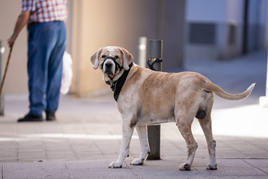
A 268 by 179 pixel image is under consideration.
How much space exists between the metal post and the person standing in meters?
3.01

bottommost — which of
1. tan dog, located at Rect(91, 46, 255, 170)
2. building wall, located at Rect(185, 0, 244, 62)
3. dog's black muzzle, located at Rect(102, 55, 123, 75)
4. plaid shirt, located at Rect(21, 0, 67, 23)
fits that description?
building wall, located at Rect(185, 0, 244, 62)

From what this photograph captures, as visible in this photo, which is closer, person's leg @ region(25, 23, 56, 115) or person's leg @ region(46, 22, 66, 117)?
person's leg @ region(25, 23, 56, 115)

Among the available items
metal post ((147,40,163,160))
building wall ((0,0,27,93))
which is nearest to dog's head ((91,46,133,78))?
metal post ((147,40,163,160))

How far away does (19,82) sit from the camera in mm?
12180

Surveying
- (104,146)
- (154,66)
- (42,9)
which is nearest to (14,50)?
(42,9)

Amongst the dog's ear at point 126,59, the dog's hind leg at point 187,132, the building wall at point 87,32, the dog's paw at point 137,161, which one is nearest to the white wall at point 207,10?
the building wall at point 87,32

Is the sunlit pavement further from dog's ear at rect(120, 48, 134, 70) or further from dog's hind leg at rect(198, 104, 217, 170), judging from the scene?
dog's ear at rect(120, 48, 134, 70)

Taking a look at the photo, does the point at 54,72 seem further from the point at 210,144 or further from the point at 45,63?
the point at 210,144

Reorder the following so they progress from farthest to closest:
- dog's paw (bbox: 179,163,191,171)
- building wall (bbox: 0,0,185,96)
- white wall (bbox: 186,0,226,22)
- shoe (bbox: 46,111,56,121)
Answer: white wall (bbox: 186,0,226,22)
building wall (bbox: 0,0,185,96)
shoe (bbox: 46,111,56,121)
dog's paw (bbox: 179,163,191,171)

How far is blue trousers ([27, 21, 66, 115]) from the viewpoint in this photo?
29.8ft

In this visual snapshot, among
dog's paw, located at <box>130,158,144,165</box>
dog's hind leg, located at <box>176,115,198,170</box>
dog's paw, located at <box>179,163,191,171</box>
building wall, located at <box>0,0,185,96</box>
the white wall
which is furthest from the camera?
the white wall

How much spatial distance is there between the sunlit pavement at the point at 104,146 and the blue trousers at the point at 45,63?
0.37m

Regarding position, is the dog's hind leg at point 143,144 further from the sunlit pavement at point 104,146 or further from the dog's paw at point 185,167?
the dog's paw at point 185,167

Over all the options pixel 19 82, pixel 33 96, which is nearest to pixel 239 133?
pixel 33 96
